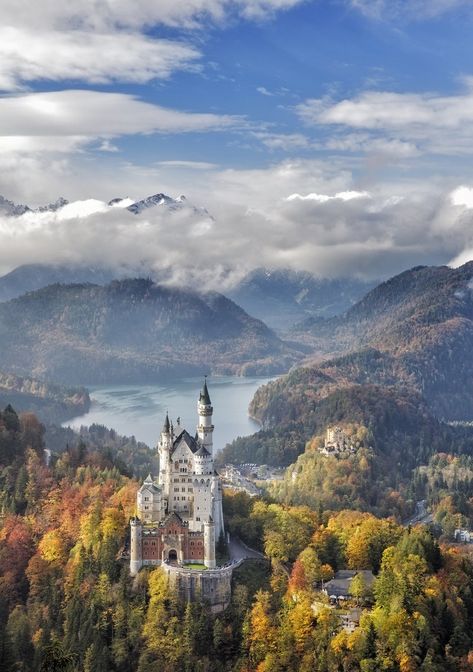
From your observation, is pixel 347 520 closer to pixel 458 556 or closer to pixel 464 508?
pixel 458 556

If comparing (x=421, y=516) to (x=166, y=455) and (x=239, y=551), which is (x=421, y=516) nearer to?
(x=239, y=551)

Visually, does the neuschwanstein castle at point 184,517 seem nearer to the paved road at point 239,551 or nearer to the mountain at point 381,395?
the paved road at point 239,551

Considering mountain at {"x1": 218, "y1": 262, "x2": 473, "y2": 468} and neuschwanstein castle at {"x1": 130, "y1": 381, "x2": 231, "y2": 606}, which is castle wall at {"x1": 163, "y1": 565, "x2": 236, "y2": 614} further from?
mountain at {"x1": 218, "y1": 262, "x2": 473, "y2": 468}

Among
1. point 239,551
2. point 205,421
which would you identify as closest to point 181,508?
point 239,551

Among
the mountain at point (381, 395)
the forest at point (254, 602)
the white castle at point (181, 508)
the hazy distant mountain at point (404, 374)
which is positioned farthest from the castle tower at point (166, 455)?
the hazy distant mountain at point (404, 374)

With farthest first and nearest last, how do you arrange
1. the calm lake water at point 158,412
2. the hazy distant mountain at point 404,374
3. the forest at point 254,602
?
the hazy distant mountain at point 404,374 < the calm lake water at point 158,412 < the forest at point 254,602

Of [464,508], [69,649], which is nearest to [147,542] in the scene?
[69,649]

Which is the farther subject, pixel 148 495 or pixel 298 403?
pixel 298 403
